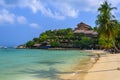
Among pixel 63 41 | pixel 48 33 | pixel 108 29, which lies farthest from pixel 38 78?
pixel 48 33

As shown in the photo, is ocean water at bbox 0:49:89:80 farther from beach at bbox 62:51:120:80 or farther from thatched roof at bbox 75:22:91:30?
thatched roof at bbox 75:22:91:30

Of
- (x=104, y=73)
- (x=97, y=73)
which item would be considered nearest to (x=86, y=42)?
(x=97, y=73)

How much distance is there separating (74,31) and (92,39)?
Result: 46.3 ft

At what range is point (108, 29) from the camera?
50594mm

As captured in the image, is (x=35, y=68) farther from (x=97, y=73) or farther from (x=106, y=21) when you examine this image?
(x=106, y=21)

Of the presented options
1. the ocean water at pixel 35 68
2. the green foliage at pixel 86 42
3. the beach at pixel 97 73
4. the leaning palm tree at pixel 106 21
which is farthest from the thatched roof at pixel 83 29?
the beach at pixel 97 73

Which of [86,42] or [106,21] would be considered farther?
[86,42]

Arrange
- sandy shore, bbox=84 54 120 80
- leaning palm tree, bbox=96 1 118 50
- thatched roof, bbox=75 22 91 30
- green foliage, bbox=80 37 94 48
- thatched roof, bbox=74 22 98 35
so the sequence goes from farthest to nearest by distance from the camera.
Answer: thatched roof, bbox=75 22 91 30
thatched roof, bbox=74 22 98 35
green foliage, bbox=80 37 94 48
leaning palm tree, bbox=96 1 118 50
sandy shore, bbox=84 54 120 80

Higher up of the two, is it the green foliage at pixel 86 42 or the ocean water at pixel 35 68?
the green foliage at pixel 86 42

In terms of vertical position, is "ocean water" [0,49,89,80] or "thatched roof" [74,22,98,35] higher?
"thatched roof" [74,22,98,35]

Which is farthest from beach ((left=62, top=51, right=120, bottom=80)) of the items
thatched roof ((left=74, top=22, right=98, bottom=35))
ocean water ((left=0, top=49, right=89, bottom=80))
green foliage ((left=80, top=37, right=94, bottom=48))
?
thatched roof ((left=74, top=22, right=98, bottom=35))

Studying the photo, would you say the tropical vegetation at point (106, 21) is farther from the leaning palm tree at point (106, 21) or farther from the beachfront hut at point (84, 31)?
the beachfront hut at point (84, 31)


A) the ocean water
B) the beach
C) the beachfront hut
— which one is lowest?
the beach

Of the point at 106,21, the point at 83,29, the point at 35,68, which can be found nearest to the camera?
the point at 35,68
